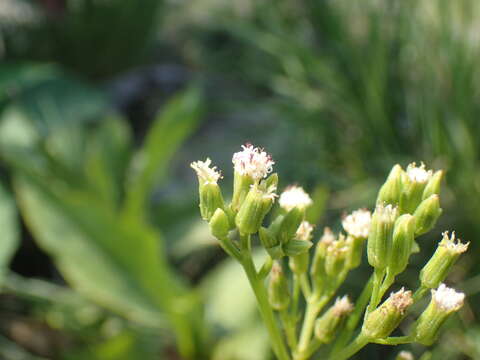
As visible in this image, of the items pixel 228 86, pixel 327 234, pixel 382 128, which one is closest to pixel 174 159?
pixel 228 86

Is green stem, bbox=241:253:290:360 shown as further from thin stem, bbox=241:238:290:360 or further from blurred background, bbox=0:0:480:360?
blurred background, bbox=0:0:480:360

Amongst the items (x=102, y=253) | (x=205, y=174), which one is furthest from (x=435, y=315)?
(x=102, y=253)

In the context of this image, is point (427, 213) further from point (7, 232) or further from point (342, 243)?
point (7, 232)

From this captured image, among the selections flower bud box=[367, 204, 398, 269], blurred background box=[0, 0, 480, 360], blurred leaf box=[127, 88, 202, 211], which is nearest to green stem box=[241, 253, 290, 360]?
flower bud box=[367, 204, 398, 269]

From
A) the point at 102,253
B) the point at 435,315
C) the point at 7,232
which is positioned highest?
the point at 7,232

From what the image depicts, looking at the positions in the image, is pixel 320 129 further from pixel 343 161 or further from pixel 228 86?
pixel 228 86

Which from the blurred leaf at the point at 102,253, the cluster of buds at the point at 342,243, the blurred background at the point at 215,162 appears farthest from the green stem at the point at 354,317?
the blurred leaf at the point at 102,253

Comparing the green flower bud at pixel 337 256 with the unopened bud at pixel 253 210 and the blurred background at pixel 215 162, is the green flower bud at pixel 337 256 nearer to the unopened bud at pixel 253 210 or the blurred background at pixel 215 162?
the unopened bud at pixel 253 210
